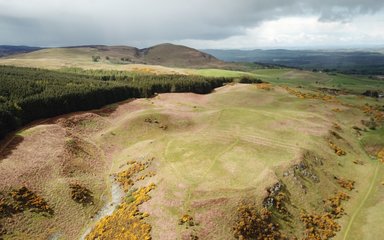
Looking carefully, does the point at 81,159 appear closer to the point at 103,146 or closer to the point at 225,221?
the point at 103,146

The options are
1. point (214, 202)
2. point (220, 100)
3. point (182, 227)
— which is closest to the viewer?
point (182, 227)

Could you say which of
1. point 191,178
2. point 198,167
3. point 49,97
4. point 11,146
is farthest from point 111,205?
point 49,97

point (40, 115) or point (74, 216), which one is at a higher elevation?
point (40, 115)

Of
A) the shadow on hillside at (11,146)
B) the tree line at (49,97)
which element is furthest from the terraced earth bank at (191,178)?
the tree line at (49,97)

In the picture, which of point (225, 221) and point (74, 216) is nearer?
point (225, 221)

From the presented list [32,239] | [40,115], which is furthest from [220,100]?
[32,239]

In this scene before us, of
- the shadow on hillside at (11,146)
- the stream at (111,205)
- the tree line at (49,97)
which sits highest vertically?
the tree line at (49,97)

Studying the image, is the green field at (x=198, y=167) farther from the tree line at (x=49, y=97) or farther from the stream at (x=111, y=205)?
the tree line at (x=49, y=97)
